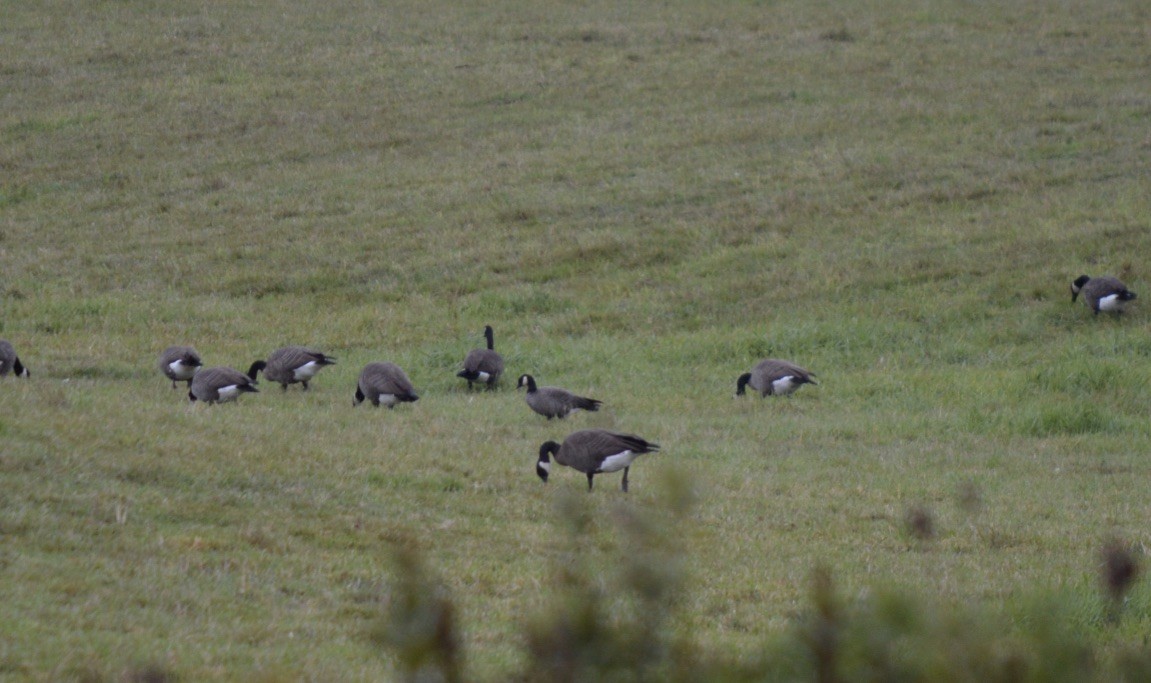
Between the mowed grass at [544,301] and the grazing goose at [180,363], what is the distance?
339mm

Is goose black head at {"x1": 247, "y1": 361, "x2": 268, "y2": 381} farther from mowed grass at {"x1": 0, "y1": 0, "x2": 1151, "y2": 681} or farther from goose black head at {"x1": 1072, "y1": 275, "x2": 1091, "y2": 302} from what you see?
goose black head at {"x1": 1072, "y1": 275, "x2": 1091, "y2": 302}

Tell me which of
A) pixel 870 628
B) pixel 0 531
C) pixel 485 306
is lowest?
pixel 485 306

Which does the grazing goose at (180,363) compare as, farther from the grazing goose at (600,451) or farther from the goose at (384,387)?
the grazing goose at (600,451)

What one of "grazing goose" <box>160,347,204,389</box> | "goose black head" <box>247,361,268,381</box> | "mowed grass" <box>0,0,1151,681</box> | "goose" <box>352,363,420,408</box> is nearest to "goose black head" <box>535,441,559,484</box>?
"mowed grass" <box>0,0,1151,681</box>

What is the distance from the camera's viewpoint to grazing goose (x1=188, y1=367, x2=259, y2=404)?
52.1 ft

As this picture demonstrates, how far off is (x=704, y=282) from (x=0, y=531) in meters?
16.6

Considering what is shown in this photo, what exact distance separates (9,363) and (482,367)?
6.27m

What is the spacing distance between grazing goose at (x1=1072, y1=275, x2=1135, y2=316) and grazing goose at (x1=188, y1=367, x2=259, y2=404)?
42.4 feet

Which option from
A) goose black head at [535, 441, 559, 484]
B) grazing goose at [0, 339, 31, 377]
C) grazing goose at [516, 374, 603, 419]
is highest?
goose black head at [535, 441, 559, 484]

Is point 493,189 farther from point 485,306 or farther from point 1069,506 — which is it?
point 1069,506

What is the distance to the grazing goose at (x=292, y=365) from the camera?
56.9 feet

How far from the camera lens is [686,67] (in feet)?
127

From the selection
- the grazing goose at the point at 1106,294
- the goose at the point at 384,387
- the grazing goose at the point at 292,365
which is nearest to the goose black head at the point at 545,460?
the goose at the point at 384,387

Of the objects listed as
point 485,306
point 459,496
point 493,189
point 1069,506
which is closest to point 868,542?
point 1069,506
